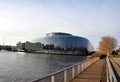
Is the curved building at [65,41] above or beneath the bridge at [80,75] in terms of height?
above

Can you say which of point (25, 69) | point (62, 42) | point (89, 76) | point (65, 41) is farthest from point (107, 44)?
point (89, 76)

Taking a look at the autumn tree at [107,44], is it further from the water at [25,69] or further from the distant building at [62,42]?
the water at [25,69]

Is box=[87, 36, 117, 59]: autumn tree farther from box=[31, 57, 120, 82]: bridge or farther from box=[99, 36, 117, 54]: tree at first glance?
box=[31, 57, 120, 82]: bridge

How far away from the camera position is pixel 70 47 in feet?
615

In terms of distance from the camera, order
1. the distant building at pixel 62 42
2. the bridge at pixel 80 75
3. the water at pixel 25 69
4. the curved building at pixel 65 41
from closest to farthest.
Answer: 1. the bridge at pixel 80 75
2. the water at pixel 25 69
3. the curved building at pixel 65 41
4. the distant building at pixel 62 42

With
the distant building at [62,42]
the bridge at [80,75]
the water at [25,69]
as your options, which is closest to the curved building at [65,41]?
the distant building at [62,42]

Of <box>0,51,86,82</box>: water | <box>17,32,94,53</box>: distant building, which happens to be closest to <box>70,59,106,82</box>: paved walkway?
<box>0,51,86,82</box>: water

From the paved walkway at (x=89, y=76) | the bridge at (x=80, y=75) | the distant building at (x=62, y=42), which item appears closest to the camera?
the bridge at (x=80, y=75)

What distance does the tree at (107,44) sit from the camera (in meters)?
131

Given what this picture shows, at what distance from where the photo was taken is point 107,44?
132000mm

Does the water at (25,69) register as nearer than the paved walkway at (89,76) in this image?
No

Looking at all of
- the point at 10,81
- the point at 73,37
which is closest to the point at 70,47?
the point at 73,37

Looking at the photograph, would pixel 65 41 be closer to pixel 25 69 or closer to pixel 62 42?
pixel 62 42

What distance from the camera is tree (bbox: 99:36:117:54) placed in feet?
429
